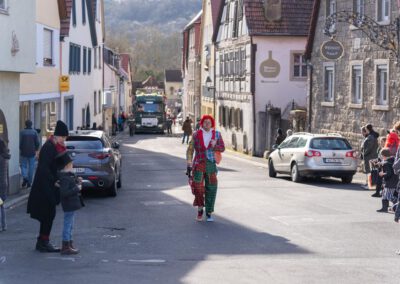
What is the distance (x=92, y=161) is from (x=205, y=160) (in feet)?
17.1

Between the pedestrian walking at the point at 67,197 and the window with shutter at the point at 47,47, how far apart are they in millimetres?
19119

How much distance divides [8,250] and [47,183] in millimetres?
1169

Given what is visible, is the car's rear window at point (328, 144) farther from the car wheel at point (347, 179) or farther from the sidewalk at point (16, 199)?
the sidewalk at point (16, 199)

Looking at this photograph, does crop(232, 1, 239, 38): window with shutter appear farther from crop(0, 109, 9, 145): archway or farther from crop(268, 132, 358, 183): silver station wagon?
crop(0, 109, 9, 145): archway

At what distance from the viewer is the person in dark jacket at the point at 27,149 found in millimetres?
20641

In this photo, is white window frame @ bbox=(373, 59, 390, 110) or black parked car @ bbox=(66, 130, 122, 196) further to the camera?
white window frame @ bbox=(373, 59, 390, 110)

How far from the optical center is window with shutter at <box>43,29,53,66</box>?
97.9ft

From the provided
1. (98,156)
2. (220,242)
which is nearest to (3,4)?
(98,156)

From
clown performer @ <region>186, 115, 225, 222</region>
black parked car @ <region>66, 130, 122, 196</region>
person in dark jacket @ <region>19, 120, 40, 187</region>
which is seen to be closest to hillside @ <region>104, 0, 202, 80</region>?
person in dark jacket @ <region>19, 120, 40, 187</region>

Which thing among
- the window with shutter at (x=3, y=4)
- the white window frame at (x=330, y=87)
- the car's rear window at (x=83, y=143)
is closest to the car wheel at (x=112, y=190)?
the car's rear window at (x=83, y=143)

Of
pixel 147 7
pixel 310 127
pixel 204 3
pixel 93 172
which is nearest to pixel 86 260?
pixel 93 172

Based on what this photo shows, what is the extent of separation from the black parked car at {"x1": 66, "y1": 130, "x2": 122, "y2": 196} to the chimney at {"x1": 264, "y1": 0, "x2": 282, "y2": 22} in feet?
81.4

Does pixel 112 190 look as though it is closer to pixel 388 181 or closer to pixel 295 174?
pixel 388 181

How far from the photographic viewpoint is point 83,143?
62.4ft
